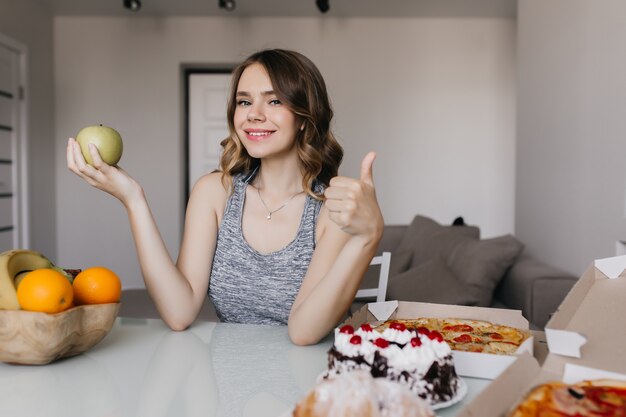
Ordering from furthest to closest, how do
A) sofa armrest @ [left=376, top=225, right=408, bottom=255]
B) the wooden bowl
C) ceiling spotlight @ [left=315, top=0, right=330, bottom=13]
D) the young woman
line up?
ceiling spotlight @ [left=315, top=0, right=330, bottom=13]
sofa armrest @ [left=376, top=225, right=408, bottom=255]
the young woman
the wooden bowl

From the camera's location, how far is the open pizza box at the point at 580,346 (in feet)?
2.14

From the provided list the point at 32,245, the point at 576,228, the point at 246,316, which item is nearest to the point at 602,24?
the point at 576,228

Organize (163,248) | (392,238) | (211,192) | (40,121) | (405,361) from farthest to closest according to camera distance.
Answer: (40,121) < (392,238) < (211,192) < (163,248) < (405,361)

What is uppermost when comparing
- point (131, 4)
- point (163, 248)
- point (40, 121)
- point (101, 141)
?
point (131, 4)

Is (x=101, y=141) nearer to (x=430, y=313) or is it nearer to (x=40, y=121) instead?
(x=430, y=313)

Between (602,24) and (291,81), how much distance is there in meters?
1.47

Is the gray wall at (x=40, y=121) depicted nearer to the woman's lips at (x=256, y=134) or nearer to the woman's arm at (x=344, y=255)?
the woman's lips at (x=256, y=134)

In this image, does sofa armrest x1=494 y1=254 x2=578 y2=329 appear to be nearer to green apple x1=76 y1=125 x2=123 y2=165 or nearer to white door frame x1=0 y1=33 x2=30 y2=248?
green apple x1=76 y1=125 x2=123 y2=165

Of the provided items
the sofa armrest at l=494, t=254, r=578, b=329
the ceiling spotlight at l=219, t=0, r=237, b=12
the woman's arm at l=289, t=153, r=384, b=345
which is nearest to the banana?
the woman's arm at l=289, t=153, r=384, b=345

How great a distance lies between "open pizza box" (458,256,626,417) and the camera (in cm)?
65

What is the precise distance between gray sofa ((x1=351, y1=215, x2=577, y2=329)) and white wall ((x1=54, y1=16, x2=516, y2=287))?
2.26m

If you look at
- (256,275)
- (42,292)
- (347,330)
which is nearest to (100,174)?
(42,292)

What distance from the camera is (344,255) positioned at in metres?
1.19

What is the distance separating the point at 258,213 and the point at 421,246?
227 centimetres
